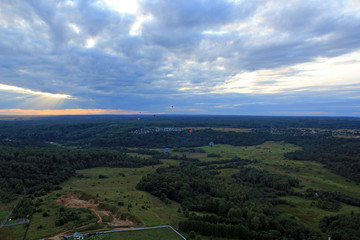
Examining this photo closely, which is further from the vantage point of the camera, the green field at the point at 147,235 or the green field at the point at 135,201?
the green field at the point at 135,201

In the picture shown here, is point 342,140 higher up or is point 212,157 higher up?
point 342,140

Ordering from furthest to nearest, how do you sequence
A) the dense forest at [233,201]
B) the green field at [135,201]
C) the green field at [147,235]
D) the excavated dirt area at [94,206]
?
the excavated dirt area at [94,206], the dense forest at [233,201], the green field at [135,201], the green field at [147,235]

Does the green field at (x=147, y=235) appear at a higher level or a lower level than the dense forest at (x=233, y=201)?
higher

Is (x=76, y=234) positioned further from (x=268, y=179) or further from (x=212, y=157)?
(x=212, y=157)

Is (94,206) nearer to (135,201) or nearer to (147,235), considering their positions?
(135,201)

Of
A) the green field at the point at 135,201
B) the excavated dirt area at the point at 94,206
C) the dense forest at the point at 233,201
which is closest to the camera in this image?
the green field at the point at 135,201

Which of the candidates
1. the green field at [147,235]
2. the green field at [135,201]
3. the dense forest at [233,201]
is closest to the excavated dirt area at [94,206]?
the green field at [135,201]

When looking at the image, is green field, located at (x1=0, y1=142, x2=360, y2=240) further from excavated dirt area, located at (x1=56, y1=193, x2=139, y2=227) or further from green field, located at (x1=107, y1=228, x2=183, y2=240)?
excavated dirt area, located at (x1=56, y1=193, x2=139, y2=227)

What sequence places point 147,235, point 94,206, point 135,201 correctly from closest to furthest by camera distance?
1. point 147,235
2. point 94,206
3. point 135,201

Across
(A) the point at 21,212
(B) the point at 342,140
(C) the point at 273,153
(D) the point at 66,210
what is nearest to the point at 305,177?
(C) the point at 273,153

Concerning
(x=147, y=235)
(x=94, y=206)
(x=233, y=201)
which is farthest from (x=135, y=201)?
(x=233, y=201)

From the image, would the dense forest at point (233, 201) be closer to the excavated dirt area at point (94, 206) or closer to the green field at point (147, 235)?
the green field at point (147, 235)
